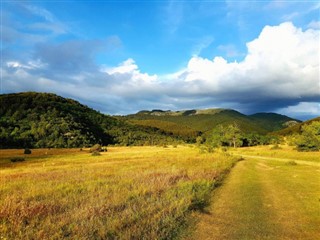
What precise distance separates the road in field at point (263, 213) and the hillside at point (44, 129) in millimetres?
94853

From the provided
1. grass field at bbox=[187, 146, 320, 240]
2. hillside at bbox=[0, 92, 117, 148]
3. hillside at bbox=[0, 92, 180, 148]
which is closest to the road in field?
grass field at bbox=[187, 146, 320, 240]

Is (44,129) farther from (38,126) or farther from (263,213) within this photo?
(263,213)

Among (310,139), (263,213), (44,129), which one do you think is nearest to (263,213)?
(263,213)

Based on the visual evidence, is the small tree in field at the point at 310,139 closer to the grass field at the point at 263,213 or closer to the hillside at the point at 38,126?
the grass field at the point at 263,213

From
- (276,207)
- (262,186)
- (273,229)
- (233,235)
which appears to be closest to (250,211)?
(276,207)

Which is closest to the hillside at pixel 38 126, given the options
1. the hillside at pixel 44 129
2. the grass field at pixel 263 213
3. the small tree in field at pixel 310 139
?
the hillside at pixel 44 129

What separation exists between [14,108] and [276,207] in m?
133

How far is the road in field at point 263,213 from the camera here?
28.1 feet

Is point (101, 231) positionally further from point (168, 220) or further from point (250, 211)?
point (250, 211)

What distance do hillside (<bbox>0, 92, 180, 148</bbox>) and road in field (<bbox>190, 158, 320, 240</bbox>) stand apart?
94.9 metres

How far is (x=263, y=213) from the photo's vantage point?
10.8 metres

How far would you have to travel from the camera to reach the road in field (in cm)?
857

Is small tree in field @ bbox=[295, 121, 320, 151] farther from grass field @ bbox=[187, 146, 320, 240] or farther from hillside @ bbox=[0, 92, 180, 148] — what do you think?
hillside @ bbox=[0, 92, 180, 148]

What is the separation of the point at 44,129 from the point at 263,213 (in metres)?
109
